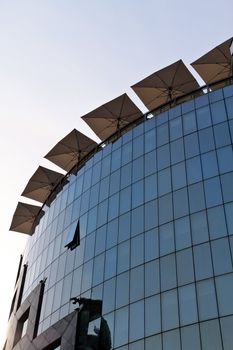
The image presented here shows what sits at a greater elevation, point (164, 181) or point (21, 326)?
point (164, 181)

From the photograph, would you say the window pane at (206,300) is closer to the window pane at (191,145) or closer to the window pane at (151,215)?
the window pane at (151,215)

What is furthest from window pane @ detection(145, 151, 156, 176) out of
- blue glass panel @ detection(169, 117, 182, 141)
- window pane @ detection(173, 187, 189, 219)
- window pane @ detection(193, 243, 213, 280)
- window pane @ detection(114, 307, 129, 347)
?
window pane @ detection(114, 307, 129, 347)

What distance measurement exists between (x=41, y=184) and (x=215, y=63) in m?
19.2

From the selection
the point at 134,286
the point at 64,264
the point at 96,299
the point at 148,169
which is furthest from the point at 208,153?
the point at 64,264

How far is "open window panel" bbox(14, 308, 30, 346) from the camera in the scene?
38.6m

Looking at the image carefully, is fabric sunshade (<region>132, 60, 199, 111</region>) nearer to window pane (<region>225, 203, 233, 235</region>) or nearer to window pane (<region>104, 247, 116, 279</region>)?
window pane (<region>104, 247, 116, 279</region>)

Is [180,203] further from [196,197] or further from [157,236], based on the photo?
[157,236]

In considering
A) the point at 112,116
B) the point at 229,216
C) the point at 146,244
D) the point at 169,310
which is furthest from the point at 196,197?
the point at 112,116

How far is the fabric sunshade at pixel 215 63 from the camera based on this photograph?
124ft

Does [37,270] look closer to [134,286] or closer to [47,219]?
[47,219]

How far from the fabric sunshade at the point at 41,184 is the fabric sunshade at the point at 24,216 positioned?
1374 millimetres

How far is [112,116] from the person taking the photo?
135 feet

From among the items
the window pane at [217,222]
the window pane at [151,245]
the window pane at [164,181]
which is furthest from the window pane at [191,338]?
the window pane at [164,181]

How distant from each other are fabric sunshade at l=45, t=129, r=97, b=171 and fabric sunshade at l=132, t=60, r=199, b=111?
6.41 m
